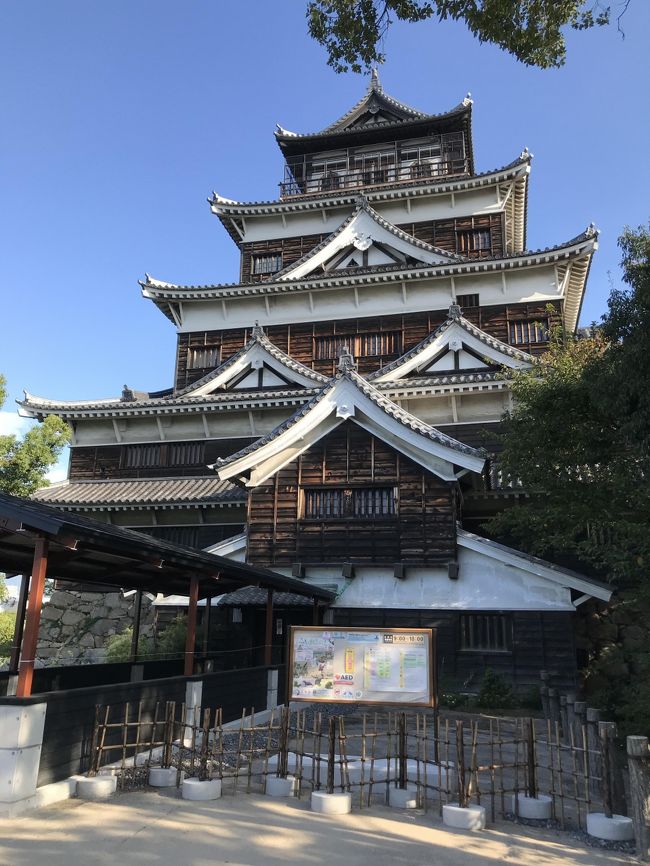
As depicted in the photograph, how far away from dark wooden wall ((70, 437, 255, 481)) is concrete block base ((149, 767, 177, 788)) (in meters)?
16.2

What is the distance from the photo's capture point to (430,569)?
59.1ft

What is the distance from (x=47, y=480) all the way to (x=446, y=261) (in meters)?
16.2

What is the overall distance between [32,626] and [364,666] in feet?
15.2

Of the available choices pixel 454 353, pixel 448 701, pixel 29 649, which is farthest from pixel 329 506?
pixel 29 649

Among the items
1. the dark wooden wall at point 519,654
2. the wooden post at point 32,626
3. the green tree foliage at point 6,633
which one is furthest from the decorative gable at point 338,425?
the green tree foliage at point 6,633

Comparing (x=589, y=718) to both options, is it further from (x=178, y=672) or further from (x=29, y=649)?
(x=178, y=672)

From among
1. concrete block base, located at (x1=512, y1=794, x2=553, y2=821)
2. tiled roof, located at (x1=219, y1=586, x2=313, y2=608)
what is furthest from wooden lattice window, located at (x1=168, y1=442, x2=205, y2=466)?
concrete block base, located at (x1=512, y1=794, x2=553, y2=821)

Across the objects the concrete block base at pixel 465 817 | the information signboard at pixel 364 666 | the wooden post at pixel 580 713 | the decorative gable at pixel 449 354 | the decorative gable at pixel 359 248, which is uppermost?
the decorative gable at pixel 359 248

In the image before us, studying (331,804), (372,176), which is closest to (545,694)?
(331,804)

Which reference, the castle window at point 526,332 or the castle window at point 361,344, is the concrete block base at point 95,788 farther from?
the castle window at point 526,332

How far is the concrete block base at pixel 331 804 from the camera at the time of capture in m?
7.59

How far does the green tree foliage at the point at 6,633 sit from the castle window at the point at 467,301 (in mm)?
20906

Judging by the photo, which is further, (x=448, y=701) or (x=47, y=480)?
(x=47, y=480)

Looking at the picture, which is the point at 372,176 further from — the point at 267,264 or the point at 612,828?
the point at 612,828
